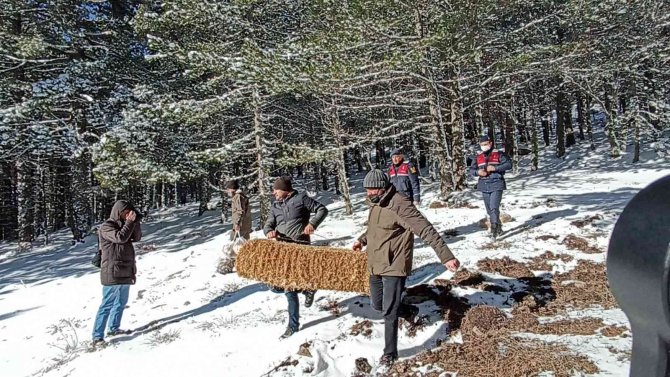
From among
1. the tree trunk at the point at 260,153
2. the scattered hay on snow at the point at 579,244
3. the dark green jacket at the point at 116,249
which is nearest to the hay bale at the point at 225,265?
the dark green jacket at the point at 116,249

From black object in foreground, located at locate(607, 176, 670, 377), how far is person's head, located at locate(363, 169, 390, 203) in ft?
12.0

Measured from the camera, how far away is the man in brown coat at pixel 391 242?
4508mm

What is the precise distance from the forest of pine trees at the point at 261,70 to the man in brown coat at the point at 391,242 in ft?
19.8

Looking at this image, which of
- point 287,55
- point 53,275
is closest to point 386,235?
point 287,55

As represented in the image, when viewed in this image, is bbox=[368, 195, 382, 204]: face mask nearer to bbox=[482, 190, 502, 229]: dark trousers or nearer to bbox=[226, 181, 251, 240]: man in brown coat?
bbox=[482, 190, 502, 229]: dark trousers

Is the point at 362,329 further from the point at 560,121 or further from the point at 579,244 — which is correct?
the point at 560,121

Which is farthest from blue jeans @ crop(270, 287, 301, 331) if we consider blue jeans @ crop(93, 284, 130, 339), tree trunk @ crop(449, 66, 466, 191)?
tree trunk @ crop(449, 66, 466, 191)

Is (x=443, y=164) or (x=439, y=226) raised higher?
(x=443, y=164)

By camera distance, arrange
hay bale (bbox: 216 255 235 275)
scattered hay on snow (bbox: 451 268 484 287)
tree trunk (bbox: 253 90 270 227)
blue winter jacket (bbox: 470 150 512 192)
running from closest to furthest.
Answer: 1. scattered hay on snow (bbox: 451 268 484 287)
2. blue winter jacket (bbox: 470 150 512 192)
3. hay bale (bbox: 216 255 235 275)
4. tree trunk (bbox: 253 90 270 227)

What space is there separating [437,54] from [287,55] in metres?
3.75

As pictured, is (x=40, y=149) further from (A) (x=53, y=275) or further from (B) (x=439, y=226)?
(B) (x=439, y=226)

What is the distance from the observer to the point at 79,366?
6113 millimetres

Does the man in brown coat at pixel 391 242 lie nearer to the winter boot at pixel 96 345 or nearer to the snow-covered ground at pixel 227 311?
the snow-covered ground at pixel 227 311

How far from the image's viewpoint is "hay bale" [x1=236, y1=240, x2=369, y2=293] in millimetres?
5293
